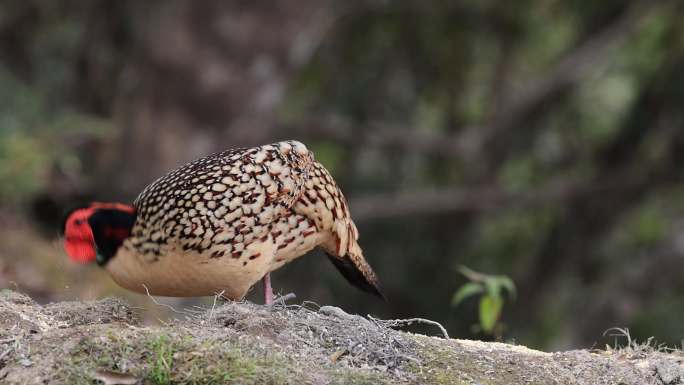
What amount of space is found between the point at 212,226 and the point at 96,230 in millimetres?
564

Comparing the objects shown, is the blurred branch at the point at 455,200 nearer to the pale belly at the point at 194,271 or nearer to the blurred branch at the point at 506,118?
the blurred branch at the point at 506,118

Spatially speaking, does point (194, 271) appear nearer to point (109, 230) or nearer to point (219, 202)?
point (219, 202)

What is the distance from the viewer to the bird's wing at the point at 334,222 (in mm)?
4812

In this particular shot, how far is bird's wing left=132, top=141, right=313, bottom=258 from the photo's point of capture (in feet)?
14.5

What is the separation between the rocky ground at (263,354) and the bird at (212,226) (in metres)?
0.25

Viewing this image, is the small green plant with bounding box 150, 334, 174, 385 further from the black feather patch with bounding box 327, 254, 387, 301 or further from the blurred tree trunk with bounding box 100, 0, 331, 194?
the blurred tree trunk with bounding box 100, 0, 331, 194

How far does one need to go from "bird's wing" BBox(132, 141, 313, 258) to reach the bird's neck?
63 millimetres

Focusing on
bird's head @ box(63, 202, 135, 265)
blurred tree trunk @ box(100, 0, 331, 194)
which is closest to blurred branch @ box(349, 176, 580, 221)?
blurred tree trunk @ box(100, 0, 331, 194)

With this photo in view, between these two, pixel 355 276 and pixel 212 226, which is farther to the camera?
pixel 355 276

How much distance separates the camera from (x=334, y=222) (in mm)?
4938

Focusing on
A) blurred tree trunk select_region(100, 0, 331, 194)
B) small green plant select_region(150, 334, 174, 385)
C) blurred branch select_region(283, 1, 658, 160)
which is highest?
blurred branch select_region(283, 1, 658, 160)

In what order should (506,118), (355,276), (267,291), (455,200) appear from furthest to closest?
(506,118)
(455,200)
(355,276)
(267,291)

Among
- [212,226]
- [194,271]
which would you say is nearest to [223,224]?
[212,226]

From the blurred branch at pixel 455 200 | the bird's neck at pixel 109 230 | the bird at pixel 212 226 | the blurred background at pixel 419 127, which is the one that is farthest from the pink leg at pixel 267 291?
the blurred branch at pixel 455 200
